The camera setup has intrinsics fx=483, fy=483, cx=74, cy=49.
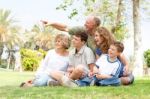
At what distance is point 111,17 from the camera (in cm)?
3094

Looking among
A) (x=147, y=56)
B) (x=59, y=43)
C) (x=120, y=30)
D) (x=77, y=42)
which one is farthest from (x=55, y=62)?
(x=147, y=56)

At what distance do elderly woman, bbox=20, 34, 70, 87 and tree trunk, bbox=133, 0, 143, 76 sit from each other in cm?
1844

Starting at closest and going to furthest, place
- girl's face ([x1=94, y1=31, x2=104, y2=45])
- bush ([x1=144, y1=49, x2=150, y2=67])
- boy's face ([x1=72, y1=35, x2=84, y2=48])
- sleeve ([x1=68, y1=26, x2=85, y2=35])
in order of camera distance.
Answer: girl's face ([x1=94, y1=31, x2=104, y2=45]) → boy's face ([x1=72, y1=35, x2=84, y2=48]) → sleeve ([x1=68, y1=26, x2=85, y2=35]) → bush ([x1=144, y1=49, x2=150, y2=67])

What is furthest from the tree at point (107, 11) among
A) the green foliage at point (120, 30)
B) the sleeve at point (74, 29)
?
the sleeve at point (74, 29)

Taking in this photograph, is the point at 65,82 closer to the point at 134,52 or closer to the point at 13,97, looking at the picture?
the point at 13,97

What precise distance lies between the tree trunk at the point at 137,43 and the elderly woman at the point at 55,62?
60.5 ft

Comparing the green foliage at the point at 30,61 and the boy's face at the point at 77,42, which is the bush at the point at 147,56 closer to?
the green foliage at the point at 30,61

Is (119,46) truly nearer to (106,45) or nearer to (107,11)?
(106,45)

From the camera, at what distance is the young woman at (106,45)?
1027 cm

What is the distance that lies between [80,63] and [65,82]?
0.79m

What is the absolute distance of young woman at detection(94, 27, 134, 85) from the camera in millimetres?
10273

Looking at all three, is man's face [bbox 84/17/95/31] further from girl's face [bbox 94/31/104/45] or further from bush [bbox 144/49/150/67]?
bush [bbox 144/49/150/67]

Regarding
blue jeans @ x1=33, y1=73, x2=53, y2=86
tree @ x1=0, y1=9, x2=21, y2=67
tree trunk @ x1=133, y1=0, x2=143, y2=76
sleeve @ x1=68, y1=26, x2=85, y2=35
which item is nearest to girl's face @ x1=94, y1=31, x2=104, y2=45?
sleeve @ x1=68, y1=26, x2=85, y2=35

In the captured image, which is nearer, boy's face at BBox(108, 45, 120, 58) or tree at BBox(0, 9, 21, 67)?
boy's face at BBox(108, 45, 120, 58)
